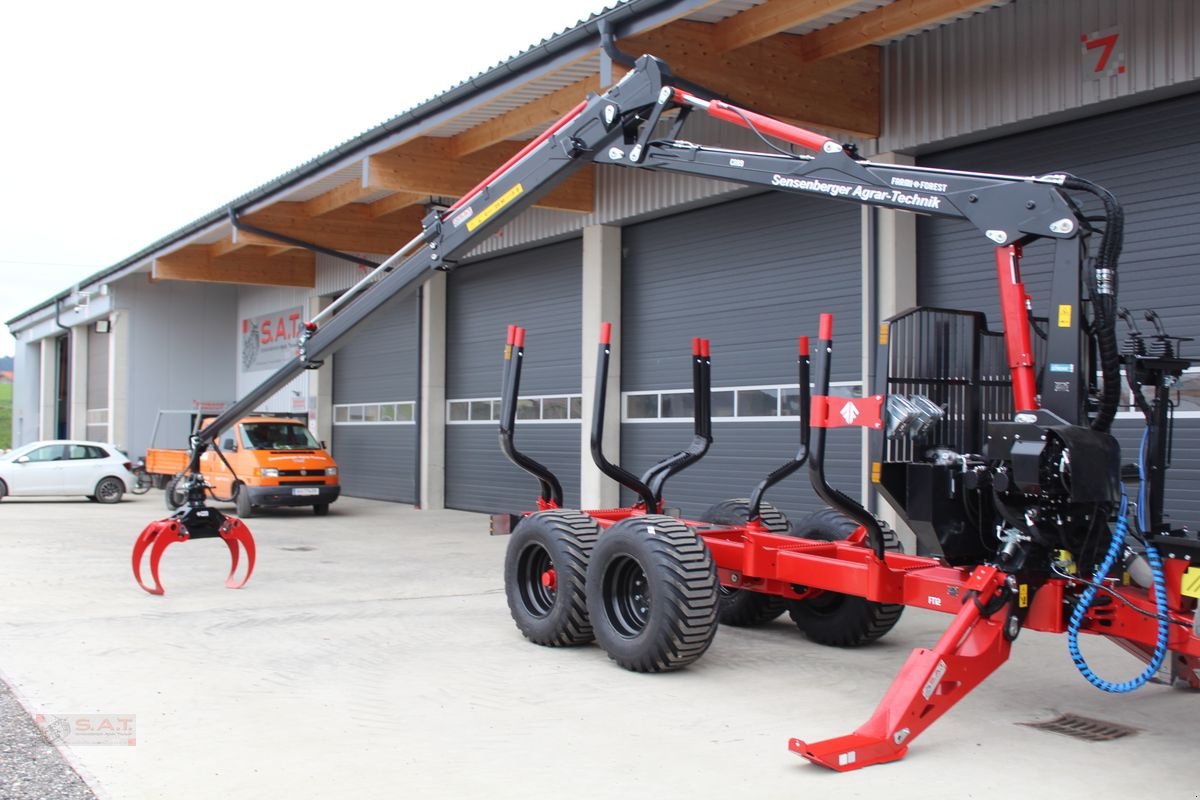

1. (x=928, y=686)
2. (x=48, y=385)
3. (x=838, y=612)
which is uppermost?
(x=48, y=385)

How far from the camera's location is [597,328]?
1609cm

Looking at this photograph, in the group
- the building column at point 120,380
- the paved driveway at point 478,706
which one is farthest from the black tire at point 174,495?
the building column at point 120,380

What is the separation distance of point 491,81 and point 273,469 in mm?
8889

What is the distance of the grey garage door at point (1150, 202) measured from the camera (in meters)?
9.74

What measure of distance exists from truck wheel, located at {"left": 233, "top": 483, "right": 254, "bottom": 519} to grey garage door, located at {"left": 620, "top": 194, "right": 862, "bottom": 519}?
691cm

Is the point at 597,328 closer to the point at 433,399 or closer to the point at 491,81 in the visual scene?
the point at 491,81

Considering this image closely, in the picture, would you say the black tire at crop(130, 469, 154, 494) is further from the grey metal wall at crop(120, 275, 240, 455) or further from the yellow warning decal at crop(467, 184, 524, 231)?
the yellow warning decal at crop(467, 184, 524, 231)

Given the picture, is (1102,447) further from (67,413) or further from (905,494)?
(67,413)

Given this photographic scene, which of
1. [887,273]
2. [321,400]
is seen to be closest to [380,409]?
[321,400]

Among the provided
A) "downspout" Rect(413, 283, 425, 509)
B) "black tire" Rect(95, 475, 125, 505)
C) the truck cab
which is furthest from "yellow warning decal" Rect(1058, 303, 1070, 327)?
"black tire" Rect(95, 475, 125, 505)

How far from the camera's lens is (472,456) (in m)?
19.7

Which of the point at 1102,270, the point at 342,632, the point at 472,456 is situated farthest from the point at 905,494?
the point at 472,456

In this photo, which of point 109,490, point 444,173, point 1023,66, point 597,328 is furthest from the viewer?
point 109,490

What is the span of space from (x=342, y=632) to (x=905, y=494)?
4600 millimetres
